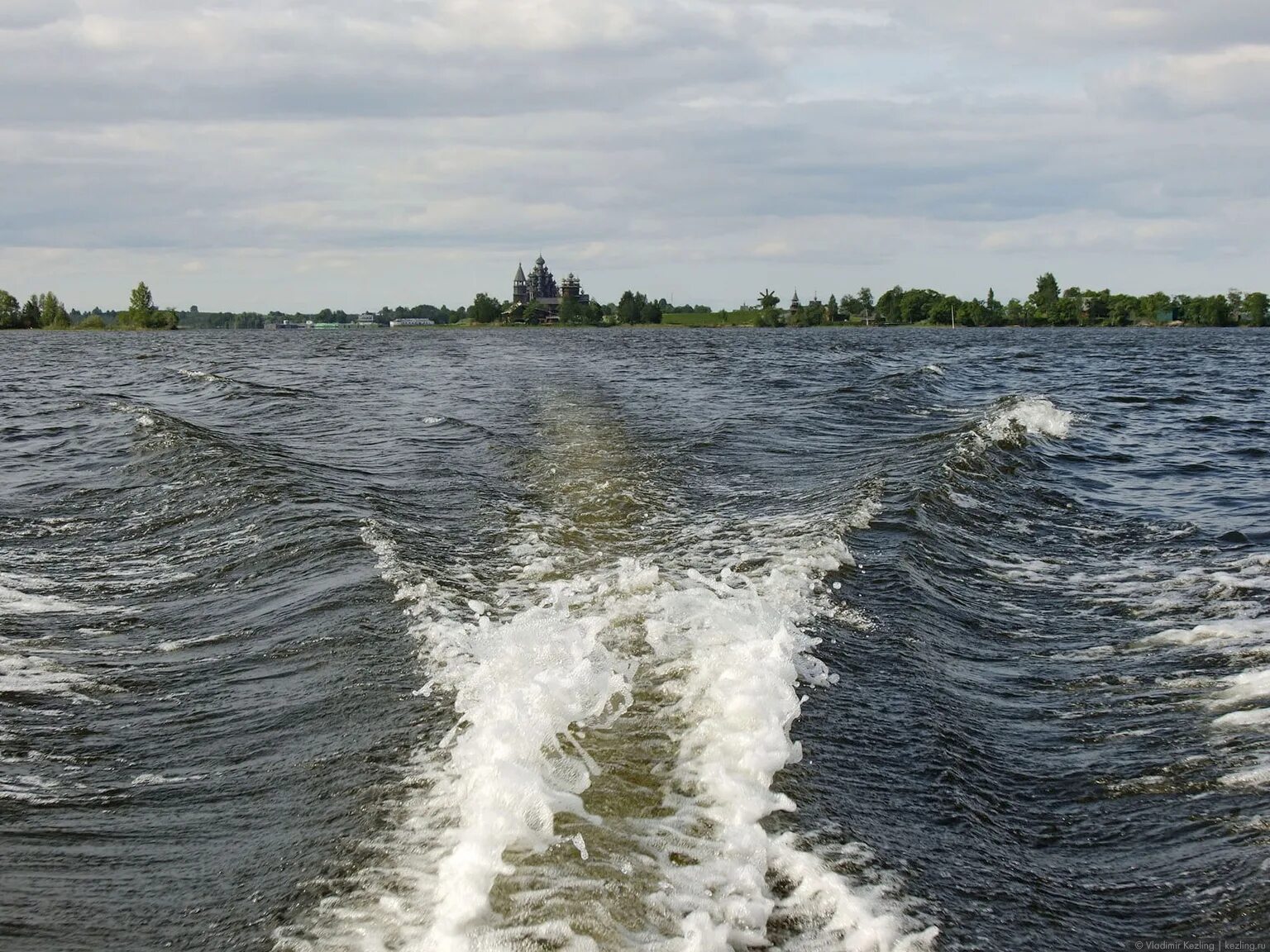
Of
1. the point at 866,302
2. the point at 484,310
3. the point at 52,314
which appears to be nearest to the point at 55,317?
the point at 52,314

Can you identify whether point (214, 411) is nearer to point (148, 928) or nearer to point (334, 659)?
point (334, 659)

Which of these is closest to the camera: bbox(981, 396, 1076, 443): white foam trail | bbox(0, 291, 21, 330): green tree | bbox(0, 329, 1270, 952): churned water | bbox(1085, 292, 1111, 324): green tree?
bbox(0, 329, 1270, 952): churned water

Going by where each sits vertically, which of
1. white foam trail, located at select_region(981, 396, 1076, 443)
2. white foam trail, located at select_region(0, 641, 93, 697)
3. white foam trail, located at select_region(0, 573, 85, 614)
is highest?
white foam trail, located at select_region(981, 396, 1076, 443)

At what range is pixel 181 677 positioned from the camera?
6672 mm

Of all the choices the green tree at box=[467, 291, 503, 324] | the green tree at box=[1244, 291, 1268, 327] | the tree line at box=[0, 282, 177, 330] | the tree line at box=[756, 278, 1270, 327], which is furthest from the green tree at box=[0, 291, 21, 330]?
the green tree at box=[1244, 291, 1268, 327]

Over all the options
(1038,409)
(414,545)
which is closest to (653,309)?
(1038,409)

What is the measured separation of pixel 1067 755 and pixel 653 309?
559 ft

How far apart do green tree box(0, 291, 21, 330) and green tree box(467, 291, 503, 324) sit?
67020 millimetres

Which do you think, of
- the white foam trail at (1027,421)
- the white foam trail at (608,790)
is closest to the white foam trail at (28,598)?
the white foam trail at (608,790)

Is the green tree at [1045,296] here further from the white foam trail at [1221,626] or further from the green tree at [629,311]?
the white foam trail at [1221,626]

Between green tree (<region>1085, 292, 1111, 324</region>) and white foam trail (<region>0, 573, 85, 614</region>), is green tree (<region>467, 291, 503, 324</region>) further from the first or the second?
white foam trail (<region>0, 573, 85, 614</region>)

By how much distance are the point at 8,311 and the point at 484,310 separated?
6894cm

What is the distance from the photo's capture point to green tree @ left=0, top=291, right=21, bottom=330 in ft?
429

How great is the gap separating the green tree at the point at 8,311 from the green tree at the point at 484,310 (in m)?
67.0
